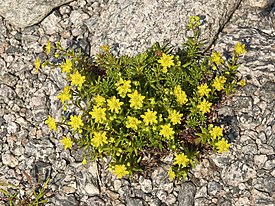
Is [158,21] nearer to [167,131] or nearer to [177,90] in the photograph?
[177,90]

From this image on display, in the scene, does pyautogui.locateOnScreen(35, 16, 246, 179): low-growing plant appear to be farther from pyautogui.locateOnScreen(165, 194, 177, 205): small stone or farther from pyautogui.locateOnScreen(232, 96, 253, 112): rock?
pyautogui.locateOnScreen(165, 194, 177, 205): small stone

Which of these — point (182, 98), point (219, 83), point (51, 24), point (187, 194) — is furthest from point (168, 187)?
point (51, 24)

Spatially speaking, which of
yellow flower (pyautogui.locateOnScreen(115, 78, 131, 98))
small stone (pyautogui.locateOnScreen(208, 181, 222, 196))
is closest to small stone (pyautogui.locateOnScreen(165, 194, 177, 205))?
small stone (pyautogui.locateOnScreen(208, 181, 222, 196))

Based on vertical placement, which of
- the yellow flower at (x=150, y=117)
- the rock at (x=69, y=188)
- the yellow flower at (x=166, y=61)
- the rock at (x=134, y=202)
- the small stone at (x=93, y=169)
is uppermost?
the yellow flower at (x=166, y=61)

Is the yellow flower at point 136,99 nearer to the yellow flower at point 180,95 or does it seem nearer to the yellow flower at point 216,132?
the yellow flower at point 180,95

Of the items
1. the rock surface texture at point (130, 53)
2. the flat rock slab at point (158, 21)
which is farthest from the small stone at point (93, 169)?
the flat rock slab at point (158, 21)

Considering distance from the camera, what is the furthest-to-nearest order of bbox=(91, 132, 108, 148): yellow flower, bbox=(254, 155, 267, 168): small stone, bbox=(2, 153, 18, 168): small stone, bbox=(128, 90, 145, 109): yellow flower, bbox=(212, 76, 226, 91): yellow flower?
bbox=(2, 153, 18, 168): small stone → bbox=(254, 155, 267, 168): small stone → bbox=(212, 76, 226, 91): yellow flower → bbox=(91, 132, 108, 148): yellow flower → bbox=(128, 90, 145, 109): yellow flower
